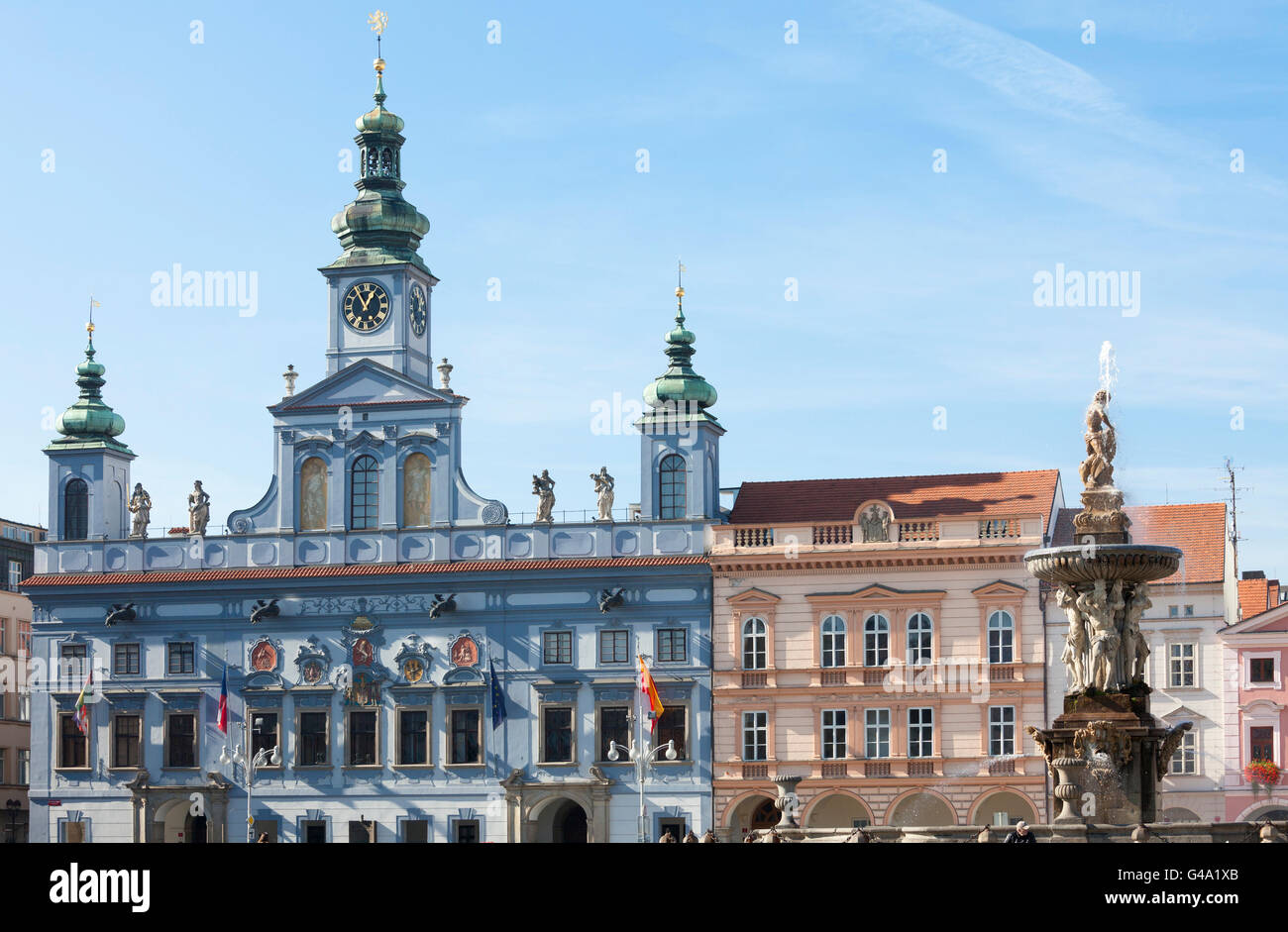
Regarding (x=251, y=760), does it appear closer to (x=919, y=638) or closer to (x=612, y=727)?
(x=612, y=727)

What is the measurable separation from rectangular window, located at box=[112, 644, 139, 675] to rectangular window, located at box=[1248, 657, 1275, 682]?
3208 centimetres

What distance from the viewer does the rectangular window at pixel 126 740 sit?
206 feet

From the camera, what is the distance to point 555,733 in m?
60.2

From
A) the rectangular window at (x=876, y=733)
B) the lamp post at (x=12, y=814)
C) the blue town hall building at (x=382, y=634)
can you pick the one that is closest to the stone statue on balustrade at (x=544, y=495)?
the blue town hall building at (x=382, y=634)

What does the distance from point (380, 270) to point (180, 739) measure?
1506 cm

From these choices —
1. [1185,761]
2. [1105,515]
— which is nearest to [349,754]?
[1185,761]

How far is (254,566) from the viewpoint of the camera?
207 feet

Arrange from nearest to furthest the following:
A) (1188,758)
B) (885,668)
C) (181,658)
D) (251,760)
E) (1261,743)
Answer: (1188,758) < (1261,743) < (885,668) < (251,760) < (181,658)

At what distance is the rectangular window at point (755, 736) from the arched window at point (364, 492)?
1259 centimetres

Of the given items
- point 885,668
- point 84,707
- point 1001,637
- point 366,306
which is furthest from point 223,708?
point 1001,637

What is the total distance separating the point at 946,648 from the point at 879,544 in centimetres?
335

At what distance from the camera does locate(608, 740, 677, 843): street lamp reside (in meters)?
58.7

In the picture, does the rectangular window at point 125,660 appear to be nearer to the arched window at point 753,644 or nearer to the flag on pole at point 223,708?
the flag on pole at point 223,708

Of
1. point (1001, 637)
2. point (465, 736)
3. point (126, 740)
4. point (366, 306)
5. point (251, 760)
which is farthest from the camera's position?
point (366, 306)
